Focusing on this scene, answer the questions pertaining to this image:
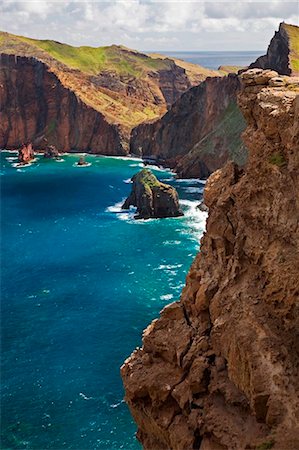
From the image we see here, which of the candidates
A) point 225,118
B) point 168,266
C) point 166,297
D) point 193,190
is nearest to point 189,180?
point 193,190

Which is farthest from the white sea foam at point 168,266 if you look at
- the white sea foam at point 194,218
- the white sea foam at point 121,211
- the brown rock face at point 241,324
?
the brown rock face at point 241,324

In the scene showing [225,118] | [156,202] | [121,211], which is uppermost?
[225,118]

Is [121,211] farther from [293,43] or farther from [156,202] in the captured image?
[293,43]

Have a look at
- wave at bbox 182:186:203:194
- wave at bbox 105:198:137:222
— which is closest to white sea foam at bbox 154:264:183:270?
wave at bbox 105:198:137:222

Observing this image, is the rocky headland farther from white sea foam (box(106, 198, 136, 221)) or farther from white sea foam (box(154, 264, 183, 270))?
white sea foam (box(154, 264, 183, 270))

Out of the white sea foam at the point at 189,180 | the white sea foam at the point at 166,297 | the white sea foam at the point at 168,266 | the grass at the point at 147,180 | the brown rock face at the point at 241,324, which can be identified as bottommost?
the white sea foam at the point at 166,297

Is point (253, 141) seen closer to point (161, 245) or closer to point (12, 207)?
point (161, 245)

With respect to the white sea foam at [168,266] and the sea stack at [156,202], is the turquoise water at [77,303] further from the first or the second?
the sea stack at [156,202]
